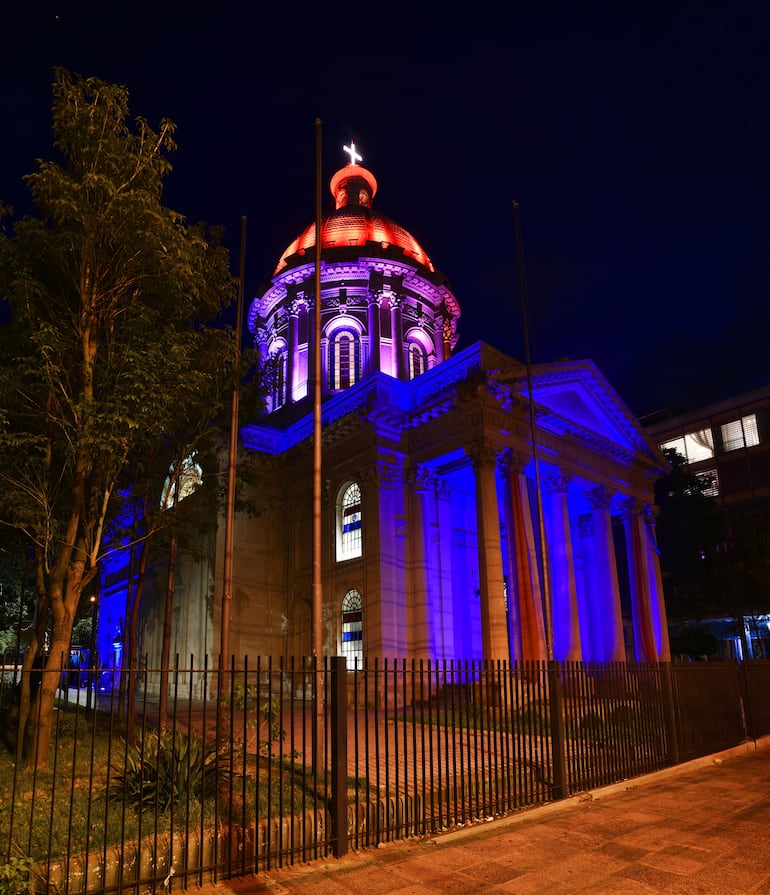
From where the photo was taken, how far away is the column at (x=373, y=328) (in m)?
35.8

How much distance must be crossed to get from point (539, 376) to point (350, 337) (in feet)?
46.8

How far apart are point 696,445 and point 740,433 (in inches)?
152

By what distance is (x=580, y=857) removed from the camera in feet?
23.7

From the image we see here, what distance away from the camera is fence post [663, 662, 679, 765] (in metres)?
12.4

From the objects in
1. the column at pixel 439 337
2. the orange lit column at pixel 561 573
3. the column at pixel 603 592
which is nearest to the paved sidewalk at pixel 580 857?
the orange lit column at pixel 561 573

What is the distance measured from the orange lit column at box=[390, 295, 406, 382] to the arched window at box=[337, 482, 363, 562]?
912 centimetres

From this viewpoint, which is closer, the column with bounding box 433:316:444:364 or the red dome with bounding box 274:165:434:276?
the column with bounding box 433:316:444:364

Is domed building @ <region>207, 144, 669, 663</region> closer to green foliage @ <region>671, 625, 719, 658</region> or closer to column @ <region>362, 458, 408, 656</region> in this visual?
column @ <region>362, 458, 408, 656</region>

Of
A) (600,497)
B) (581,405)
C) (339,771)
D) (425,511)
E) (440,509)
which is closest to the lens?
(339,771)

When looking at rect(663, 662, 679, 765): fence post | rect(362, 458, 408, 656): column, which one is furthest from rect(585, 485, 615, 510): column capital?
rect(663, 662, 679, 765): fence post

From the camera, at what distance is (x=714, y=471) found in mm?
53344

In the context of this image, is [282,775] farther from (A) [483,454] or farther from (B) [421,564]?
(B) [421,564]

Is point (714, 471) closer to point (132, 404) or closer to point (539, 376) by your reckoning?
point (539, 376)

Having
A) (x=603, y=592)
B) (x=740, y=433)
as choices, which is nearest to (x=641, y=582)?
(x=603, y=592)
